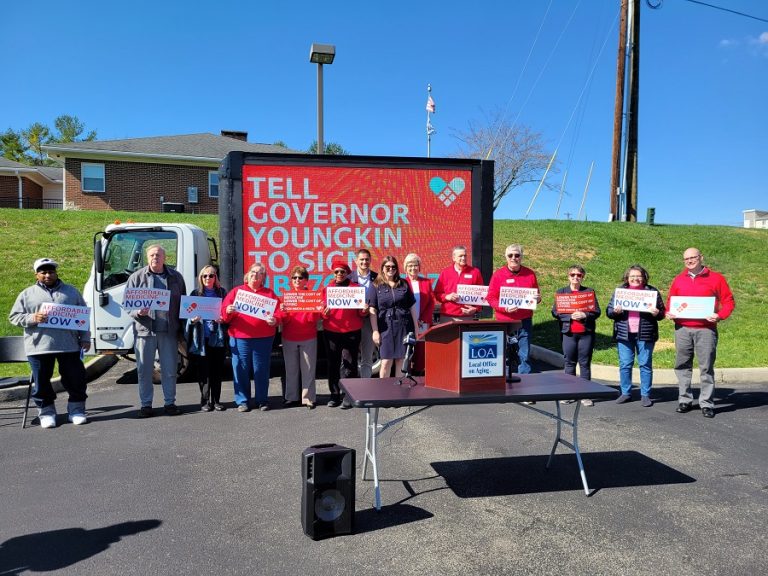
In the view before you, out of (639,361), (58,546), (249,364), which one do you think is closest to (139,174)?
(249,364)

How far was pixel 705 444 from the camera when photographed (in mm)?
5852

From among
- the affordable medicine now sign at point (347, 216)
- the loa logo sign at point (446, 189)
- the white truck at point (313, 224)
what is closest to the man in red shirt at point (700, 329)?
the white truck at point (313, 224)

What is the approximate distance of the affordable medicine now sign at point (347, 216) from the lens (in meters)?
8.10

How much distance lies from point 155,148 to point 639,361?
26.1 m

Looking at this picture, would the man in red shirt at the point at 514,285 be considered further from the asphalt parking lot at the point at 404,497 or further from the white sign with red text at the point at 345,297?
the white sign with red text at the point at 345,297

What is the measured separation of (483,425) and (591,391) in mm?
2298

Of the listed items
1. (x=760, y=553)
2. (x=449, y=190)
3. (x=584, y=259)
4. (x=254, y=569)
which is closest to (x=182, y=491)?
(x=254, y=569)

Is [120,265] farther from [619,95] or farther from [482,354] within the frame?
[619,95]

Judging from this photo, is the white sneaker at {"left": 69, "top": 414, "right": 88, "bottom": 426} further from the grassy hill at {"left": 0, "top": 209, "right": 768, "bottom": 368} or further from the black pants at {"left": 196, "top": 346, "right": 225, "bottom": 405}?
the grassy hill at {"left": 0, "top": 209, "right": 768, "bottom": 368}

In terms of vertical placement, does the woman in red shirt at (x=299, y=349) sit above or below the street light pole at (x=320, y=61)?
below

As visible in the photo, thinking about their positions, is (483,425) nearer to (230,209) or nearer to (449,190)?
(449,190)

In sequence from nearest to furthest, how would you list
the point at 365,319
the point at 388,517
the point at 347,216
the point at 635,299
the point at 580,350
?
1. the point at 388,517
2. the point at 635,299
3. the point at 580,350
4. the point at 365,319
5. the point at 347,216

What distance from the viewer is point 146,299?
22.6 feet

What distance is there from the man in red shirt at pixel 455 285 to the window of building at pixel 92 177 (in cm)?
2356
